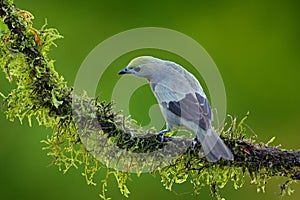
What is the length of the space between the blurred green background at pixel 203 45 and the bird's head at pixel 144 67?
179 centimetres

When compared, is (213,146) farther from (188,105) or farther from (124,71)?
(124,71)

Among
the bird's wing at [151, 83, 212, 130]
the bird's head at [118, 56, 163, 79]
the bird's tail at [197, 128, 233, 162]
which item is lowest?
the bird's tail at [197, 128, 233, 162]

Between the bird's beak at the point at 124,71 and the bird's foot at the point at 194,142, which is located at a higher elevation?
the bird's beak at the point at 124,71

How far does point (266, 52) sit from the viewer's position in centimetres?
500

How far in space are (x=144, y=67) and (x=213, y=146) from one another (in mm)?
666

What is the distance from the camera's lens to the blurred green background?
4648mm

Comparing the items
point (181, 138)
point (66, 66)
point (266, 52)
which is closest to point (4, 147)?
point (66, 66)

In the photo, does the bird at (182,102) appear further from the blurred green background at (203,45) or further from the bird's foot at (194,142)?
the blurred green background at (203,45)

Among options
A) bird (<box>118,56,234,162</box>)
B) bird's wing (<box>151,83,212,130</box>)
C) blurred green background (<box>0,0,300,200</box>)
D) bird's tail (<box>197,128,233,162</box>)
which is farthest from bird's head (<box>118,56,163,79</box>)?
blurred green background (<box>0,0,300,200</box>)

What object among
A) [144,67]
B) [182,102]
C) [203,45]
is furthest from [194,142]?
[203,45]

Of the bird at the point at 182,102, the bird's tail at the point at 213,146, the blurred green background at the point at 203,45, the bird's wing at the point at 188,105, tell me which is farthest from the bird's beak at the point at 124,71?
the blurred green background at the point at 203,45

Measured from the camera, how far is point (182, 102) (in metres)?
2.55

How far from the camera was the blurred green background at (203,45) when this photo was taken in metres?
4.65

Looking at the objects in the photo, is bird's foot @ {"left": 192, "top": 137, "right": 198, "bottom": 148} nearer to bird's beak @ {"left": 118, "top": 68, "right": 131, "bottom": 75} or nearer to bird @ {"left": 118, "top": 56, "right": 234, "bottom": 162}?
bird @ {"left": 118, "top": 56, "right": 234, "bottom": 162}
